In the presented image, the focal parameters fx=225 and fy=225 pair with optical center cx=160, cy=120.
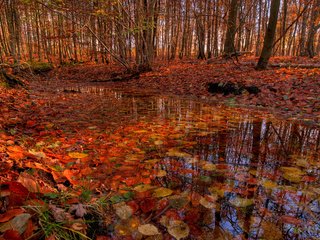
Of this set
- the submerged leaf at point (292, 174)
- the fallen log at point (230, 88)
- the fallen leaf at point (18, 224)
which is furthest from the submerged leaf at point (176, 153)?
the fallen log at point (230, 88)

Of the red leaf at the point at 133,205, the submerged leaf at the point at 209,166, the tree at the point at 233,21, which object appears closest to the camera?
the red leaf at the point at 133,205

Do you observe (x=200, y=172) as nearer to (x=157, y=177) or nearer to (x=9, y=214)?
(x=157, y=177)

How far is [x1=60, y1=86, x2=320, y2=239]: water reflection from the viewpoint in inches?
50.3

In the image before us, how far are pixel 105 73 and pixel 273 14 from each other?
9721 mm

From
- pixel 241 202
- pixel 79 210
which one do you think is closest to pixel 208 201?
pixel 241 202

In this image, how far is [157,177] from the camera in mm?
1821

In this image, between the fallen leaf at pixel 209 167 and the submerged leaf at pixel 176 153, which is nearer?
the fallen leaf at pixel 209 167

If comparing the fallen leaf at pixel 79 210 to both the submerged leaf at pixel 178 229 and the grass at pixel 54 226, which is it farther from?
the submerged leaf at pixel 178 229

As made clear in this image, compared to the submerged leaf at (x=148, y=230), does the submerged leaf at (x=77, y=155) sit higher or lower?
higher

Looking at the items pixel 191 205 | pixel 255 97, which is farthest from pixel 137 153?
pixel 255 97

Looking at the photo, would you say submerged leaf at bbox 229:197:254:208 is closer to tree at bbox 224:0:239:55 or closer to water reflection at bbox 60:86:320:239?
water reflection at bbox 60:86:320:239

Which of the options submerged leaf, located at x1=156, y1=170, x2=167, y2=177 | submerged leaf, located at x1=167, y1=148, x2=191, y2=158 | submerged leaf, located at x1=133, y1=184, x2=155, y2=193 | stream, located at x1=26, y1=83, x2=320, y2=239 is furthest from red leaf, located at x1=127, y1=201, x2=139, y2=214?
submerged leaf, located at x1=167, y1=148, x2=191, y2=158

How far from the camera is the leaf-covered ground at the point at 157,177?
117 cm

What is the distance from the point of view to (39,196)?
1187mm
